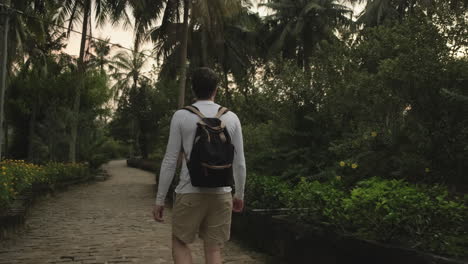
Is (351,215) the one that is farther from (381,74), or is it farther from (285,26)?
(285,26)

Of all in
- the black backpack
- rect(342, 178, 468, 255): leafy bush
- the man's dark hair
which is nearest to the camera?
the black backpack

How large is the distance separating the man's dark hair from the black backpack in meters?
0.23

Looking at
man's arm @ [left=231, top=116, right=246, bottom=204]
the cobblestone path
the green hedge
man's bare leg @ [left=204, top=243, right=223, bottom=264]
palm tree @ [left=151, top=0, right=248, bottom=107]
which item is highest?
palm tree @ [left=151, top=0, right=248, bottom=107]

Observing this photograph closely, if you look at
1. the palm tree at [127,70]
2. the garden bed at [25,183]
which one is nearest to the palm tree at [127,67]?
the palm tree at [127,70]

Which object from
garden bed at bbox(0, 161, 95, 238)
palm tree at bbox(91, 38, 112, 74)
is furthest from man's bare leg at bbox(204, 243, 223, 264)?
palm tree at bbox(91, 38, 112, 74)

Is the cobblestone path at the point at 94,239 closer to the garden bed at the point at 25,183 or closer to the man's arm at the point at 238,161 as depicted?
the garden bed at the point at 25,183

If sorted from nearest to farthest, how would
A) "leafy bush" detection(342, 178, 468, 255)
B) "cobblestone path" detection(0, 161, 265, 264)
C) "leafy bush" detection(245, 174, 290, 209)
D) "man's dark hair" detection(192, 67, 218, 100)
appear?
"man's dark hair" detection(192, 67, 218, 100), "leafy bush" detection(342, 178, 468, 255), "cobblestone path" detection(0, 161, 265, 264), "leafy bush" detection(245, 174, 290, 209)

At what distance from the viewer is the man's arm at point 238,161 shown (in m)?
2.93

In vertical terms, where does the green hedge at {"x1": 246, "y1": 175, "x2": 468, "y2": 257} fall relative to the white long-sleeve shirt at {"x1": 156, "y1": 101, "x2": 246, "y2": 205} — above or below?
below

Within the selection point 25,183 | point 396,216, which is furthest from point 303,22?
point 396,216

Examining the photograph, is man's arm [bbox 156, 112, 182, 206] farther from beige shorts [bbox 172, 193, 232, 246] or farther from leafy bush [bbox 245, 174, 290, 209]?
leafy bush [bbox 245, 174, 290, 209]

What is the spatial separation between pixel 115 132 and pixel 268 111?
1491 inches

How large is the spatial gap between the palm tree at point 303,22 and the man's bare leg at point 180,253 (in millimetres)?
28890

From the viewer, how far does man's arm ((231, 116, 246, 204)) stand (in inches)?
115
